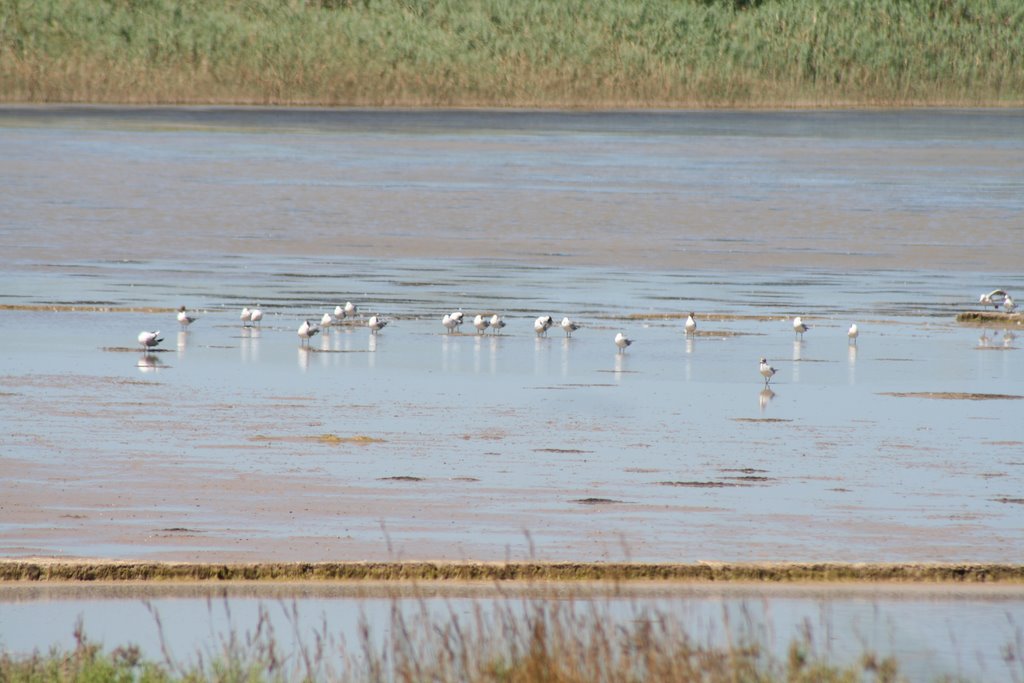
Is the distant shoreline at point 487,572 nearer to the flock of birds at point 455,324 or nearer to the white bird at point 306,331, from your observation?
the flock of birds at point 455,324

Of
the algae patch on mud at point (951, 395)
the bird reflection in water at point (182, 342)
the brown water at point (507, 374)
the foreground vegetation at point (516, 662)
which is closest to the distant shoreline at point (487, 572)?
the brown water at point (507, 374)

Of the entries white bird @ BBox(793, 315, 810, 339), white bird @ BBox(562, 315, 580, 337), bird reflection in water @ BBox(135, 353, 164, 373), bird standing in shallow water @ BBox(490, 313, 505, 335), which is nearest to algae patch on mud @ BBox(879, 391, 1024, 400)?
white bird @ BBox(793, 315, 810, 339)

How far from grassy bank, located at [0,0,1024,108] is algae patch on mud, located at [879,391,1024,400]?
48.6 metres

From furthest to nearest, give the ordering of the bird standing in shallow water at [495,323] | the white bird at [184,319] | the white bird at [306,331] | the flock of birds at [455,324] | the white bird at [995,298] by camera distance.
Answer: the white bird at [995,298], the white bird at [184,319], the bird standing in shallow water at [495,323], the flock of birds at [455,324], the white bird at [306,331]

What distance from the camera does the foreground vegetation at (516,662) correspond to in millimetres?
6074

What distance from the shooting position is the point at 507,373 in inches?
623

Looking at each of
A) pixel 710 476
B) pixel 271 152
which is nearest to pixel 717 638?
pixel 710 476

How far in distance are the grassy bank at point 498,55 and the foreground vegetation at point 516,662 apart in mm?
55619

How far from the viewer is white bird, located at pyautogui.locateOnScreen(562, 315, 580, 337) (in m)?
17.6

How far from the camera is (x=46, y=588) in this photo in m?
8.70

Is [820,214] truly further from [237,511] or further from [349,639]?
[349,639]

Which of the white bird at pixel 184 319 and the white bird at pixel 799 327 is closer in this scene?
the white bird at pixel 184 319

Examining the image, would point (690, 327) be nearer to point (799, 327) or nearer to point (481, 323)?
point (799, 327)

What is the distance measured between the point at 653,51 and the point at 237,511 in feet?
181
